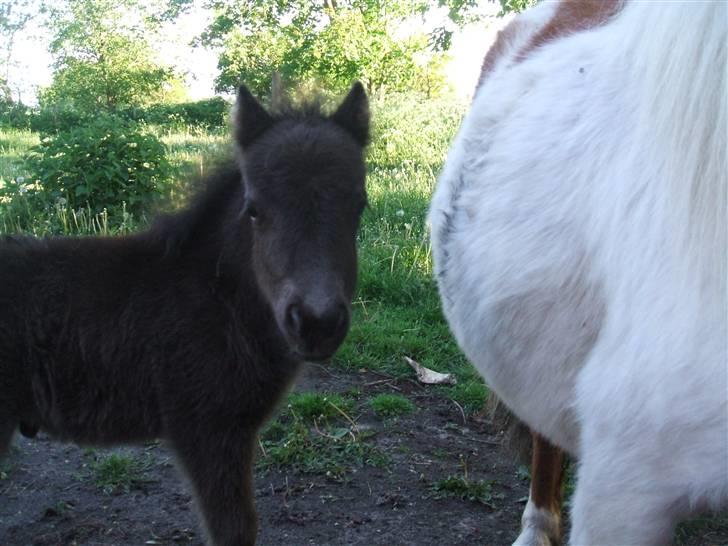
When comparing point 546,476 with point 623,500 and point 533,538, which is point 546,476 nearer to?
point 533,538

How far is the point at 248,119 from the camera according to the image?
2.70 meters

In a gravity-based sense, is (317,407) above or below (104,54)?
below

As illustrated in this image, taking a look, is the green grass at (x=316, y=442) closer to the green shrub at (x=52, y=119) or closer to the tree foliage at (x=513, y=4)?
the tree foliage at (x=513, y=4)

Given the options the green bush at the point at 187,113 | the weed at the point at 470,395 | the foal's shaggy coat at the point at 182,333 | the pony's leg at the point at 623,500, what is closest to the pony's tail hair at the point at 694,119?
the pony's leg at the point at 623,500

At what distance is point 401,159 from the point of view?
1121cm

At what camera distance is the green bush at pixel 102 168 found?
21.6 ft

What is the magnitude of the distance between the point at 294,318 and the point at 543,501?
1630 millimetres

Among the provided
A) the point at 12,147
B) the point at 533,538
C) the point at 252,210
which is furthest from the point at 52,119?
the point at 533,538

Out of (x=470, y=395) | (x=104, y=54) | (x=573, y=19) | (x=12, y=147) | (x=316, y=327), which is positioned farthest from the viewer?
(x=104, y=54)

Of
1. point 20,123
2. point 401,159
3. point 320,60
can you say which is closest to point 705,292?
point 401,159

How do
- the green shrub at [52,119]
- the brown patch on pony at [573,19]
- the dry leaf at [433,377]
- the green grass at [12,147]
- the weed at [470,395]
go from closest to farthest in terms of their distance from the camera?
the brown patch on pony at [573,19] → the weed at [470,395] → the dry leaf at [433,377] → the green grass at [12,147] → the green shrub at [52,119]

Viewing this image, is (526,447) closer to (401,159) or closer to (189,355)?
(189,355)

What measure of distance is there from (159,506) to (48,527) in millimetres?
490

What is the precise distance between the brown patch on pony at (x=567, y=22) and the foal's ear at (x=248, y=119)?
103 cm
